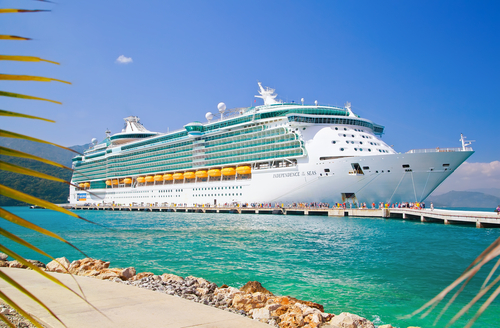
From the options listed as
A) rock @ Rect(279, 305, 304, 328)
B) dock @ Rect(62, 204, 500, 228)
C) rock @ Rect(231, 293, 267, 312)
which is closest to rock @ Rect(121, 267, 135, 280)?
rock @ Rect(231, 293, 267, 312)

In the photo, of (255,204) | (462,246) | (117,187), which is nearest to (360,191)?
(255,204)

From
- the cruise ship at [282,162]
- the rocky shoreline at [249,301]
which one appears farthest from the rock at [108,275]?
the cruise ship at [282,162]

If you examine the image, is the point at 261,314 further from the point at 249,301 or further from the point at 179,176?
the point at 179,176

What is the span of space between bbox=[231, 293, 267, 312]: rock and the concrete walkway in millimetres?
1684

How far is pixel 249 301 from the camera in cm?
716

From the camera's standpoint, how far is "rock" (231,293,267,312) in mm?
7055

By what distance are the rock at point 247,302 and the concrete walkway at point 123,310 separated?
168cm

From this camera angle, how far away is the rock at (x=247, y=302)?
705 cm

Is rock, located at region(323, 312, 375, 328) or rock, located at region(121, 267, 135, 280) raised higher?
rock, located at region(121, 267, 135, 280)

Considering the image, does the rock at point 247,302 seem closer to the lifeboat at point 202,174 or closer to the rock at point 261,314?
the rock at point 261,314

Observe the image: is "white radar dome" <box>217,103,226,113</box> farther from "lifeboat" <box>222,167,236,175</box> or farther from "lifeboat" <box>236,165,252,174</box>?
"lifeboat" <box>236,165,252,174</box>

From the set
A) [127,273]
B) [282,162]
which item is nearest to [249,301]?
[127,273]

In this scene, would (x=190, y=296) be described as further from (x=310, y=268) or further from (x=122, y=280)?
(x=310, y=268)

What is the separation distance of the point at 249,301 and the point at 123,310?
9.07 ft
